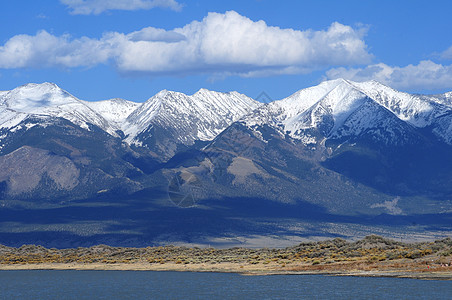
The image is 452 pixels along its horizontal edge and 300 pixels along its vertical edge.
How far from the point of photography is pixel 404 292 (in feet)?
430

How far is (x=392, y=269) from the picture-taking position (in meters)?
161

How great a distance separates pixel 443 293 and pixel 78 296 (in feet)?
206

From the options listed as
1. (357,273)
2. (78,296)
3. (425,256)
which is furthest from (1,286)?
(425,256)

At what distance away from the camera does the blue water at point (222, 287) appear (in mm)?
134250

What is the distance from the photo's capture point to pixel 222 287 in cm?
15512

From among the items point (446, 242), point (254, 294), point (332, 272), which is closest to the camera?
point (254, 294)

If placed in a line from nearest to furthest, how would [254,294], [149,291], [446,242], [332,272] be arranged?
[254,294] < [149,291] < [332,272] < [446,242]

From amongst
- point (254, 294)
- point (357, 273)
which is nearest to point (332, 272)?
point (357, 273)

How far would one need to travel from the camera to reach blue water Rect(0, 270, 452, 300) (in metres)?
134

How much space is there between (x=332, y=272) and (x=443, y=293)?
1653 inches

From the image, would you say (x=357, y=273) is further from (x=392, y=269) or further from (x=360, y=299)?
(x=360, y=299)

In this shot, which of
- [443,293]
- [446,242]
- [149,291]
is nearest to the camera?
[443,293]

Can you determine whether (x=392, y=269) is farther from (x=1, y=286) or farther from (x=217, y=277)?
(x=1, y=286)

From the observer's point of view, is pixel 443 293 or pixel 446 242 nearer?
pixel 443 293
